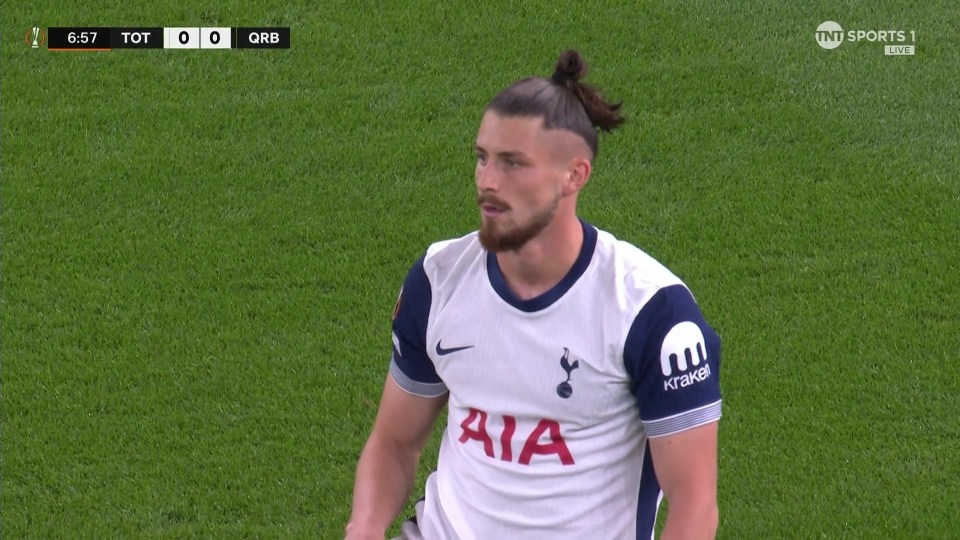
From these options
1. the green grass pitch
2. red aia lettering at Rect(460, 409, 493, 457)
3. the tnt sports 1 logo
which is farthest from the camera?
the tnt sports 1 logo

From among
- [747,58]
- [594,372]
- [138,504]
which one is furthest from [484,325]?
[747,58]

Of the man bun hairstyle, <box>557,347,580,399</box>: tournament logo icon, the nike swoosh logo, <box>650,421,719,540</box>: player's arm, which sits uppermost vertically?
the man bun hairstyle

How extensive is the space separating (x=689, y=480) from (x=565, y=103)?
0.95m

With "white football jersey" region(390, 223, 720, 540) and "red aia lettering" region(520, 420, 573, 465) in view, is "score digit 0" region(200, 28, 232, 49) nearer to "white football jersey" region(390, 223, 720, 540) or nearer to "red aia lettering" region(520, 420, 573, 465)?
"white football jersey" region(390, 223, 720, 540)

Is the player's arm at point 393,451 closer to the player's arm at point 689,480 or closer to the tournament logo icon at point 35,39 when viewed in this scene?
the player's arm at point 689,480

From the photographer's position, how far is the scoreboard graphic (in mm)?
8805

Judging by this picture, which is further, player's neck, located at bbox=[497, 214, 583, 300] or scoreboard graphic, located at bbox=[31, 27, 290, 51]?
scoreboard graphic, located at bbox=[31, 27, 290, 51]

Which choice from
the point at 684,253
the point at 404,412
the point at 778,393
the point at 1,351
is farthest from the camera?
the point at 684,253

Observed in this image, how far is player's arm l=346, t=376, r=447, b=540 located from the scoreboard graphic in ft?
17.2

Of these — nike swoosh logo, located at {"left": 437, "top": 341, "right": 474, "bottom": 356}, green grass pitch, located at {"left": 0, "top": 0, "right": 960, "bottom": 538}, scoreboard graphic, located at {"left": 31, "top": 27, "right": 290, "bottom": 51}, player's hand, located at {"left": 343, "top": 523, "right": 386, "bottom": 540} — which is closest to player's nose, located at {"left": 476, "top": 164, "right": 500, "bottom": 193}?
nike swoosh logo, located at {"left": 437, "top": 341, "right": 474, "bottom": 356}

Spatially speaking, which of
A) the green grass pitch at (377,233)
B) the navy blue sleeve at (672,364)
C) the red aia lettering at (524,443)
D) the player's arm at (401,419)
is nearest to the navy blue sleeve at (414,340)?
the player's arm at (401,419)

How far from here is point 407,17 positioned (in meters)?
8.96

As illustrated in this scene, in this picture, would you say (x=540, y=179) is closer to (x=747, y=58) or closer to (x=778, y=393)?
(x=778, y=393)

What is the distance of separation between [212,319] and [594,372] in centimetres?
363
